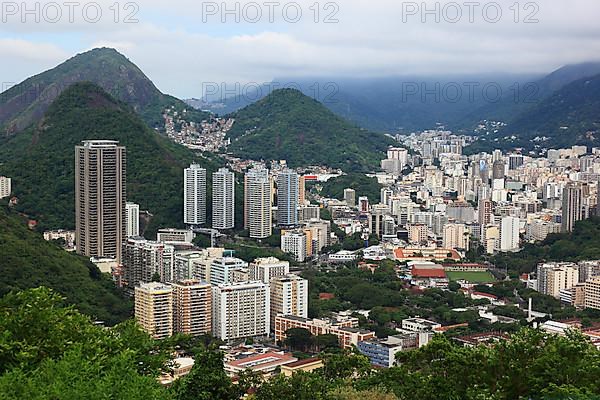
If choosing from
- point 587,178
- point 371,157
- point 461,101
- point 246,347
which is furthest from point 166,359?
point 461,101

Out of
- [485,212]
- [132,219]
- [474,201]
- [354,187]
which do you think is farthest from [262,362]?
[474,201]

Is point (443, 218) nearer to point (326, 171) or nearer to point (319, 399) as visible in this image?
point (326, 171)

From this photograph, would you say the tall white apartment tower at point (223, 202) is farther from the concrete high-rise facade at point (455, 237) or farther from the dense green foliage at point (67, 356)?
the dense green foliage at point (67, 356)

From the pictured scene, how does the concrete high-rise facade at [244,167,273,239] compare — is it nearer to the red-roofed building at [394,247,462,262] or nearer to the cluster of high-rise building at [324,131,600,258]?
the cluster of high-rise building at [324,131,600,258]

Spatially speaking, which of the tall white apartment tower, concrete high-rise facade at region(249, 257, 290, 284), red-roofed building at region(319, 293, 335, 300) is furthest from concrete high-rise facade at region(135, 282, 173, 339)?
the tall white apartment tower

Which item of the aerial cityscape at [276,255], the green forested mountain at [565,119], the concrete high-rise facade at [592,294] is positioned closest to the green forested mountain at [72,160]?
the aerial cityscape at [276,255]

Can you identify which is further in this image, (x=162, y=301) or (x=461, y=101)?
(x=461, y=101)

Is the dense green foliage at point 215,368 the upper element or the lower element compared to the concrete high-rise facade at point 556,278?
upper
